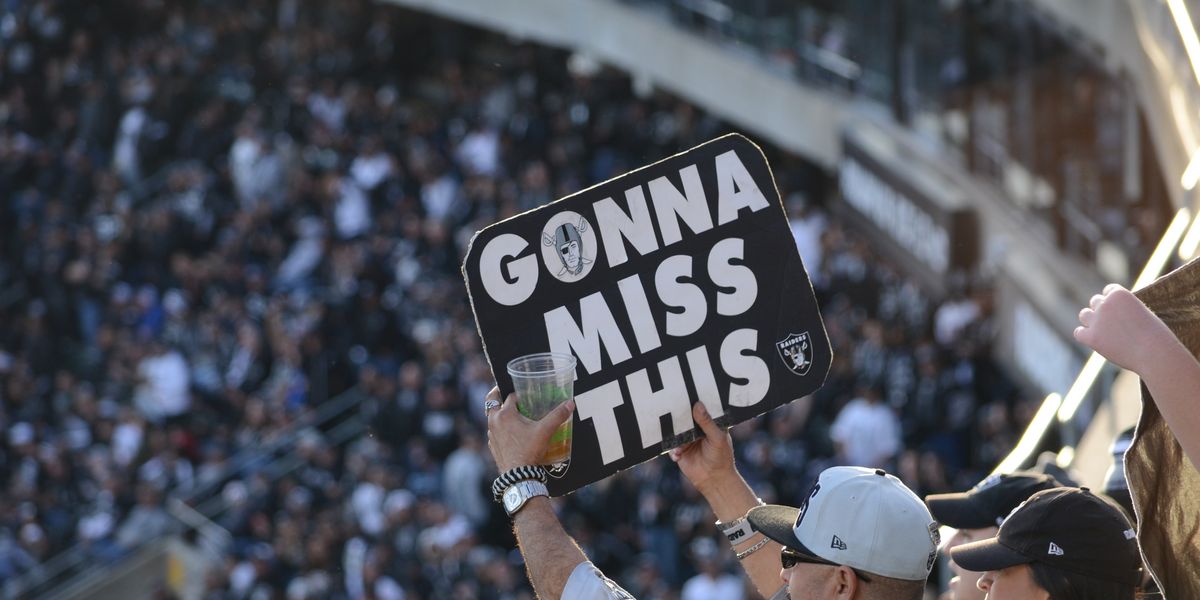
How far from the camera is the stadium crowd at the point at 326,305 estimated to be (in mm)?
11203

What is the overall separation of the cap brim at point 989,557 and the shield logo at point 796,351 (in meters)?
0.49

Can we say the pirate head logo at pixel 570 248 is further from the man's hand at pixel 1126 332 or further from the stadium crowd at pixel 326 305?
the stadium crowd at pixel 326 305

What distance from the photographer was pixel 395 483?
40.9ft

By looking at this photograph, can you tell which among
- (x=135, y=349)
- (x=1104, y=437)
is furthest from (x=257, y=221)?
(x=1104, y=437)

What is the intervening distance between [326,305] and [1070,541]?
12.6 meters

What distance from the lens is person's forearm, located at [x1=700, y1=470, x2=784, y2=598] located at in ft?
10.7

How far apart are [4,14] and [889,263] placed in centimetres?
1158

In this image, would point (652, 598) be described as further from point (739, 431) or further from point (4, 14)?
point (4, 14)

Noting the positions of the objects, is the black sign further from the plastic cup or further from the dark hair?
the dark hair

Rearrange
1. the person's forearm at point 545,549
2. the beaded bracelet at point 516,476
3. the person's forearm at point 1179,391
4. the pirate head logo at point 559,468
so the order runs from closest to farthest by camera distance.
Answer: the person's forearm at point 1179,391, the person's forearm at point 545,549, the beaded bracelet at point 516,476, the pirate head logo at point 559,468

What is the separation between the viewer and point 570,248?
10.3ft

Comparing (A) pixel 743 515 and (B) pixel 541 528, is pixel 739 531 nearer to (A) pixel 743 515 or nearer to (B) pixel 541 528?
(A) pixel 743 515

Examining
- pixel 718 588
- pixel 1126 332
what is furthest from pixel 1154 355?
pixel 718 588

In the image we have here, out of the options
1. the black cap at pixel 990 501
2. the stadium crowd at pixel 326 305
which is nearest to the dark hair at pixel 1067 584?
the black cap at pixel 990 501
